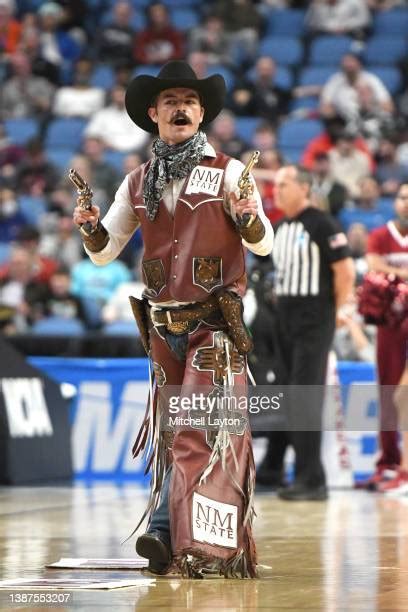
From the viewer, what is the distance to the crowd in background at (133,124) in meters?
15.0

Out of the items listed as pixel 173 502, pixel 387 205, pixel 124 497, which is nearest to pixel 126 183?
pixel 173 502

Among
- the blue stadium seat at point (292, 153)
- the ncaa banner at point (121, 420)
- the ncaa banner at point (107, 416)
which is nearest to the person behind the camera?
the ncaa banner at point (121, 420)

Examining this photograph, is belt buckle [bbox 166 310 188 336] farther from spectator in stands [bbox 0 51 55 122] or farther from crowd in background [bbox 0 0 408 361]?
spectator in stands [bbox 0 51 55 122]

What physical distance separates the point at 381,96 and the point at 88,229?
36.8ft

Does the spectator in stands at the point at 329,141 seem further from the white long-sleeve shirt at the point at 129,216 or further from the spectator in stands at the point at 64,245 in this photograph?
the white long-sleeve shirt at the point at 129,216

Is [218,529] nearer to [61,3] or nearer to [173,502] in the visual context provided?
[173,502]

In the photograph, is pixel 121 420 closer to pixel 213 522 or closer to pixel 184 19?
pixel 213 522

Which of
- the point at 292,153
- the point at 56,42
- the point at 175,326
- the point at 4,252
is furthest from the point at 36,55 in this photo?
Answer: the point at 175,326

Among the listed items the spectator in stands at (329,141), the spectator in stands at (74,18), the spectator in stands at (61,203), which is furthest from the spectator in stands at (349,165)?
the spectator in stands at (74,18)

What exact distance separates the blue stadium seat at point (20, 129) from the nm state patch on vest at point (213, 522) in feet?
43.3

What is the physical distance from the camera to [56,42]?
19.8 meters

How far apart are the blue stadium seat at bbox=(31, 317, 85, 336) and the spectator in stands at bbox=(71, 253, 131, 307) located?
463 mm

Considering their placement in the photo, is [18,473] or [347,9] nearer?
[18,473]

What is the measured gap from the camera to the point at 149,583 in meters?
5.82
